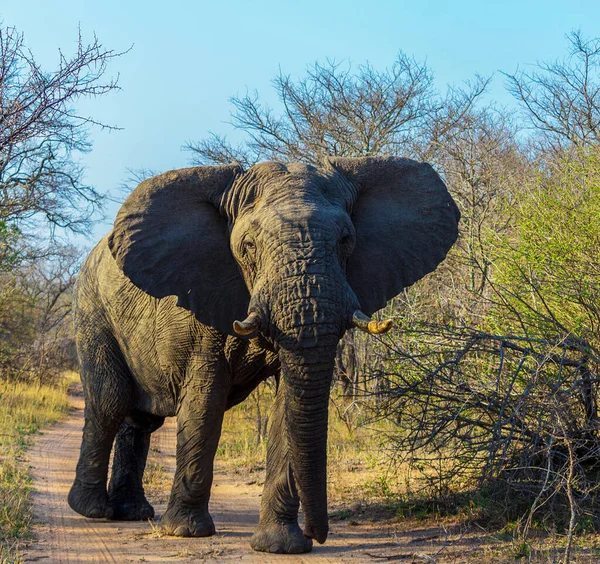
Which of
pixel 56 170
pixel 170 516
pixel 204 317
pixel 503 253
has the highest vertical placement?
pixel 56 170

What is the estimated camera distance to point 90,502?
257 inches

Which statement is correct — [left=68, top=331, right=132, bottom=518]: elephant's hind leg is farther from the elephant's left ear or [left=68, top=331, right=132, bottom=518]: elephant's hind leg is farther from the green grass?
the elephant's left ear

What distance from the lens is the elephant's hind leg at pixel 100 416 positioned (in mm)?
6484

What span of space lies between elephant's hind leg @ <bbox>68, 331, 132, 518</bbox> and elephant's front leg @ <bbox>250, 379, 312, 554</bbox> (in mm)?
1729

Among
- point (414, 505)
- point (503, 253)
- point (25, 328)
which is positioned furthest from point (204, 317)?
point (25, 328)

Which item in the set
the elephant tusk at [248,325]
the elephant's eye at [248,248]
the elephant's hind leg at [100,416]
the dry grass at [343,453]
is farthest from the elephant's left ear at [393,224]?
the elephant's hind leg at [100,416]

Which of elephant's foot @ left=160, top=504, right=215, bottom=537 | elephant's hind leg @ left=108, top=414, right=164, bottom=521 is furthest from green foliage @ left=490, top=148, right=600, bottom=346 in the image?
elephant's hind leg @ left=108, top=414, right=164, bottom=521

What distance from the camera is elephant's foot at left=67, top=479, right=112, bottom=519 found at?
6.51 metres

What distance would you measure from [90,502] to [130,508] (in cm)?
32

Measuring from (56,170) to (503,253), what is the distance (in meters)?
16.4

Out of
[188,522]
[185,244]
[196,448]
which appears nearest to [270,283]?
[185,244]

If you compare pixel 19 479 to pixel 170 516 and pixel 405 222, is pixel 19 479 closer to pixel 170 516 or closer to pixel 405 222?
pixel 170 516

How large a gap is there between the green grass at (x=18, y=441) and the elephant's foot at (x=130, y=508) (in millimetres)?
656

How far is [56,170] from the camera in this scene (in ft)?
69.1
